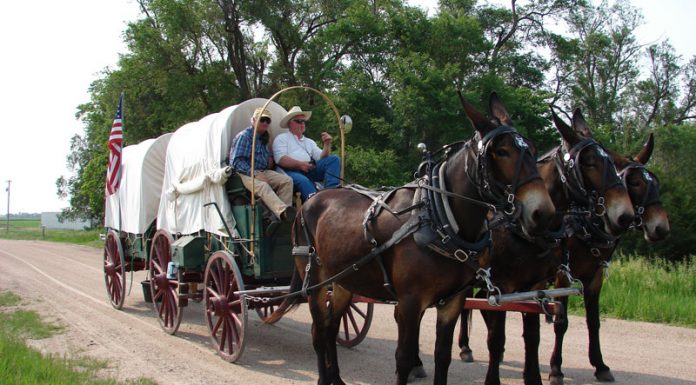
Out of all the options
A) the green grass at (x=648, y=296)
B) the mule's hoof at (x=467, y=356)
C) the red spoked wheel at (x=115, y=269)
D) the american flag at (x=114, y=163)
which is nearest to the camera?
the mule's hoof at (x=467, y=356)

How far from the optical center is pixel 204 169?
26.1 feet

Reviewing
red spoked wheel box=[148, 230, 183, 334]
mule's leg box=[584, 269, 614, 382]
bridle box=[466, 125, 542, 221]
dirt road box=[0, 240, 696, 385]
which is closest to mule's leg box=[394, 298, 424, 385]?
bridle box=[466, 125, 542, 221]

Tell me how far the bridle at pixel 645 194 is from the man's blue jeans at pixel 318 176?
3085mm

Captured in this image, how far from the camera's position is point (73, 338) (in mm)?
8211

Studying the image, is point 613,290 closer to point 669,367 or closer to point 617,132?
point 669,367

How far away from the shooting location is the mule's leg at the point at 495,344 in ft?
18.5


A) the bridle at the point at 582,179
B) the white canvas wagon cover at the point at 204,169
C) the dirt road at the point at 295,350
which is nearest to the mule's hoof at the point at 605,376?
the dirt road at the point at 295,350

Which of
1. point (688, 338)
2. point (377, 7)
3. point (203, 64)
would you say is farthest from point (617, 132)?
point (688, 338)

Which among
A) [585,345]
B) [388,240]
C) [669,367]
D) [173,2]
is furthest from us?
[173,2]

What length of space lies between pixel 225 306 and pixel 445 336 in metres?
3.31

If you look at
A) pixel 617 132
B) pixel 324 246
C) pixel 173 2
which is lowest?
pixel 324 246

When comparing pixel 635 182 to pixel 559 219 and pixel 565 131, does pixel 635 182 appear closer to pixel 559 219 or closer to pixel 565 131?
pixel 565 131

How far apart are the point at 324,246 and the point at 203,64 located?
25.3 m

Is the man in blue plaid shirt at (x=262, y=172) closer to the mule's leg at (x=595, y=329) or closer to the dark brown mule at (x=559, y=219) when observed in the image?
the dark brown mule at (x=559, y=219)
